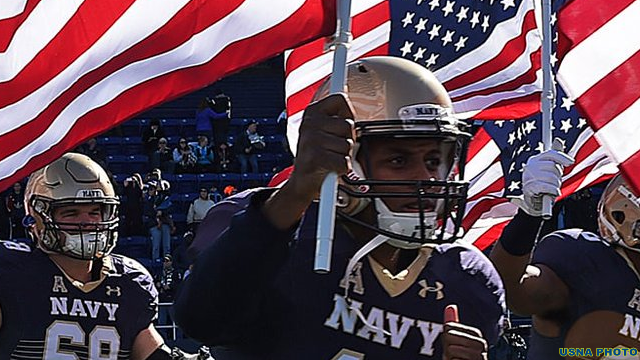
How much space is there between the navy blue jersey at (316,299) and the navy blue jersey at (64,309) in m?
2.21

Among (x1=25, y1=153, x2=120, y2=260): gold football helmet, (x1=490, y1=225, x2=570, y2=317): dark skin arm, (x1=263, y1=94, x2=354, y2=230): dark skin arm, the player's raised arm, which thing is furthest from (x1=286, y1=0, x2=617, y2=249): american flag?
(x1=263, y1=94, x2=354, y2=230): dark skin arm

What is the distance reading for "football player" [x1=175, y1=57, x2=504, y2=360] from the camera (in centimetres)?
262

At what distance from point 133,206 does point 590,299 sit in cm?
878

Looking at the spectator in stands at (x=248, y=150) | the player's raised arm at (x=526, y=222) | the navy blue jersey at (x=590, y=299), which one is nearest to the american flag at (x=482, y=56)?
the navy blue jersey at (x=590, y=299)

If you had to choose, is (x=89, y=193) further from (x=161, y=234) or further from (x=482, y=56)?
(x=161, y=234)

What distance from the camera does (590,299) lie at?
4312 millimetres

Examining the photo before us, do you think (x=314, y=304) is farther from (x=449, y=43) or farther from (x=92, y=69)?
(x=449, y=43)

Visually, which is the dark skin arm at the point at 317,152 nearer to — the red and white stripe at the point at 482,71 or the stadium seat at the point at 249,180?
the red and white stripe at the point at 482,71

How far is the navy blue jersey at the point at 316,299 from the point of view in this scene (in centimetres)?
258

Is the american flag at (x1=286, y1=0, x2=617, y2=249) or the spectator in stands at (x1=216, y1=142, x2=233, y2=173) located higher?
the spectator in stands at (x1=216, y1=142, x2=233, y2=173)

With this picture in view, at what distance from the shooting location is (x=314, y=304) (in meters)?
2.88

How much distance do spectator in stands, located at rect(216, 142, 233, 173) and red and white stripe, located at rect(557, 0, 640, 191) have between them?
10683 millimetres

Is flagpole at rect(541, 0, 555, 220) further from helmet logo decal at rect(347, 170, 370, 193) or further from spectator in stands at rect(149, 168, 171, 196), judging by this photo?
spectator in stands at rect(149, 168, 171, 196)

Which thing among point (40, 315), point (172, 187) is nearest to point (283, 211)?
point (40, 315)
